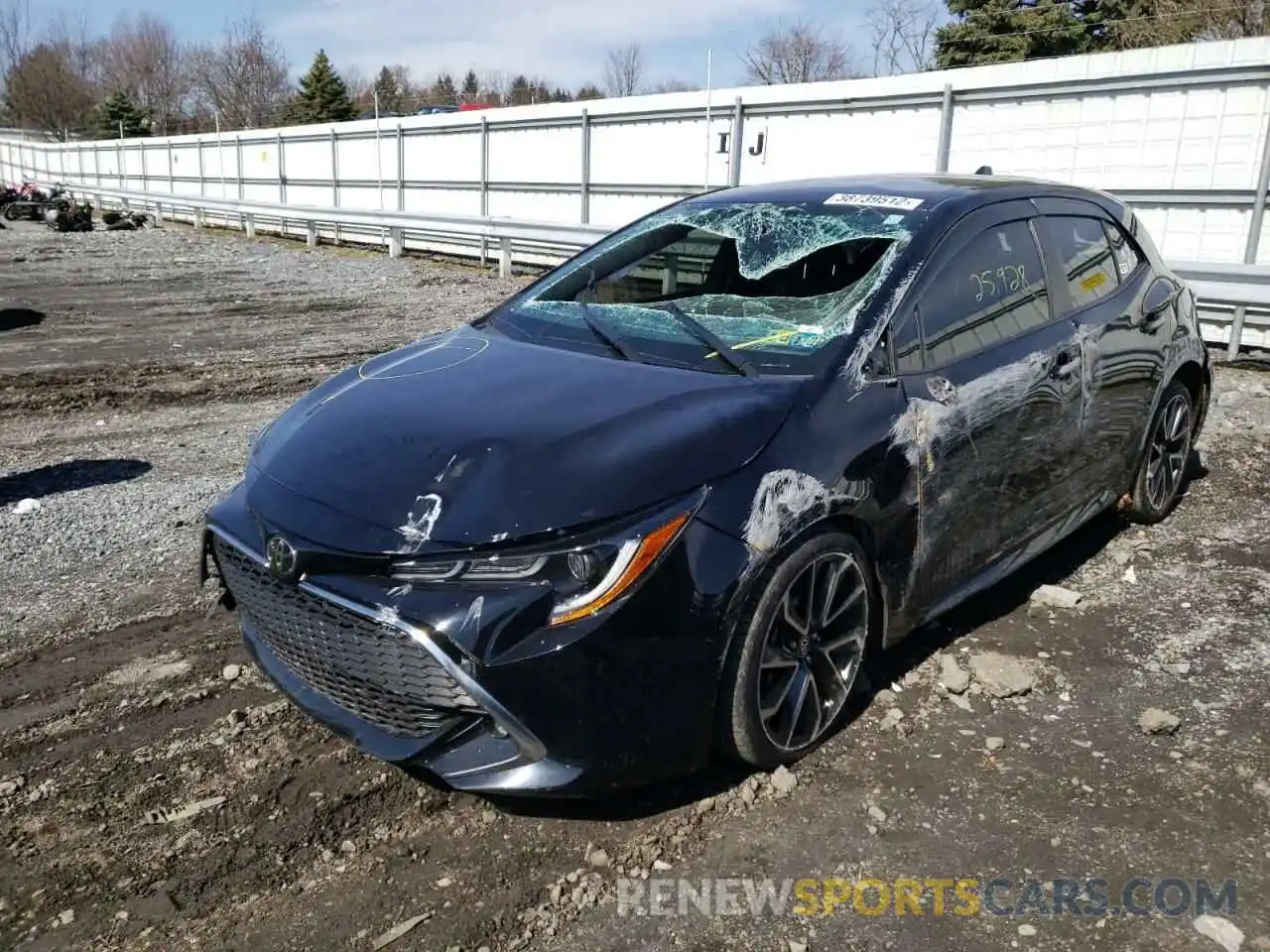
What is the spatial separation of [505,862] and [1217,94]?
11.3 meters

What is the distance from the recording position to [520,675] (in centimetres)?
244

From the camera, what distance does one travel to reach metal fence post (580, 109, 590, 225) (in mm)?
18564

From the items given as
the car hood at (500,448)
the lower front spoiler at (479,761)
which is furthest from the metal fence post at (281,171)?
the lower front spoiler at (479,761)

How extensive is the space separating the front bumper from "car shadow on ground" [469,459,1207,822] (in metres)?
0.27

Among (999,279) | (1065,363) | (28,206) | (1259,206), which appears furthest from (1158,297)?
(28,206)

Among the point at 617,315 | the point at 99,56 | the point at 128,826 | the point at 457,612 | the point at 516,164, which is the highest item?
the point at 99,56

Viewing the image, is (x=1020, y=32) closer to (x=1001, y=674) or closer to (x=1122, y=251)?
(x=1122, y=251)

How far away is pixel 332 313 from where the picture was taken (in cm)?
1302

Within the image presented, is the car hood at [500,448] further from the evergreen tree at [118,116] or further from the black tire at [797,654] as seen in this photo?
the evergreen tree at [118,116]

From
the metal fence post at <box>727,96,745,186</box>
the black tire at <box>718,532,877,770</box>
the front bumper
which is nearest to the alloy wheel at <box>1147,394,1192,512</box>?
the black tire at <box>718,532,877,770</box>

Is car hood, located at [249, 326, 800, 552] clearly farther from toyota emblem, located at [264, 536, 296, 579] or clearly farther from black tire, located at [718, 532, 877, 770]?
black tire, located at [718, 532, 877, 770]

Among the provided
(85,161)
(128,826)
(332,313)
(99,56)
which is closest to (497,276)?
(332,313)

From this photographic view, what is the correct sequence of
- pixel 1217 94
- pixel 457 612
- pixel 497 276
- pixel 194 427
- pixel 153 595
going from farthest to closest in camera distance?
pixel 497 276
pixel 1217 94
pixel 194 427
pixel 153 595
pixel 457 612

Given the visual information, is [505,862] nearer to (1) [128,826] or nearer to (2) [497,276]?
(1) [128,826]
